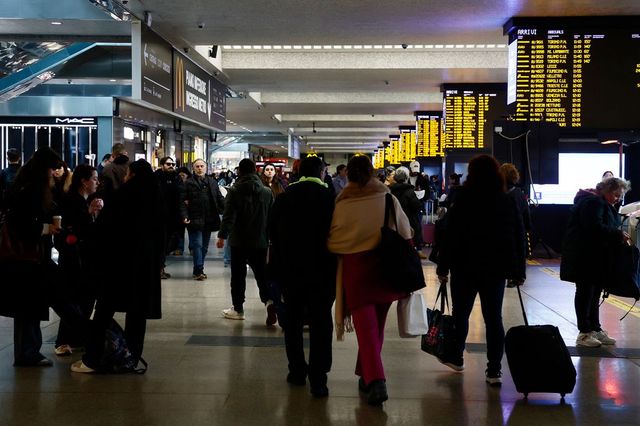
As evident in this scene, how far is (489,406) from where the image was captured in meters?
5.78

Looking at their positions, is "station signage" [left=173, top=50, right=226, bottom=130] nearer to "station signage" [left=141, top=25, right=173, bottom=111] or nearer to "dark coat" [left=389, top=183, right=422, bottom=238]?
"station signage" [left=141, top=25, right=173, bottom=111]

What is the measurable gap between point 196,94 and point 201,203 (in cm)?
445

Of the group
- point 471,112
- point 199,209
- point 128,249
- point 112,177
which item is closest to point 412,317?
point 128,249

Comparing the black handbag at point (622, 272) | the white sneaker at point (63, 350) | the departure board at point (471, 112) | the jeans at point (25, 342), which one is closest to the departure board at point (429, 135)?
the departure board at point (471, 112)

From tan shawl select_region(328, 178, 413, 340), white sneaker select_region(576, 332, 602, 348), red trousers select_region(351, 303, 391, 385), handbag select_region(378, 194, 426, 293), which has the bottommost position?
white sneaker select_region(576, 332, 602, 348)

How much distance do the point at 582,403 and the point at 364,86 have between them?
16.9 m

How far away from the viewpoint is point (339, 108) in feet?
94.5

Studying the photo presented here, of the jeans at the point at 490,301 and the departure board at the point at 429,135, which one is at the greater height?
the departure board at the point at 429,135

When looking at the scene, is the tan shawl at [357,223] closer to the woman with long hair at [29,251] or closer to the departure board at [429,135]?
the woman with long hair at [29,251]

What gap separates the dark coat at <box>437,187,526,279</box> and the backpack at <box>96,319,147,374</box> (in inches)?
101

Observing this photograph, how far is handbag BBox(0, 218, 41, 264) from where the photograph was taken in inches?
256

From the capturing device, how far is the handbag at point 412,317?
6.00 metres

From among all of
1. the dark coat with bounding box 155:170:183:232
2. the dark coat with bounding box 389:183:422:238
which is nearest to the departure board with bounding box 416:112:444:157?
the dark coat with bounding box 389:183:422:238

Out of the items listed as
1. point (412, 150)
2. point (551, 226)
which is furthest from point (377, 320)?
point (412, 150)
